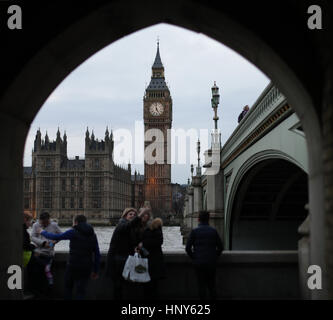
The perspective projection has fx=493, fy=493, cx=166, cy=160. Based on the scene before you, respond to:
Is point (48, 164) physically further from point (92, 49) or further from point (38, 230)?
point (92, 49)

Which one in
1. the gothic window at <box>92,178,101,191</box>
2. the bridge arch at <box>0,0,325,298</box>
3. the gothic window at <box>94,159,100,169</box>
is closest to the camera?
the bridge arch at <box>0,0,325,298</box>

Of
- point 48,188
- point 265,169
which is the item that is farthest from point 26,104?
point 48,188

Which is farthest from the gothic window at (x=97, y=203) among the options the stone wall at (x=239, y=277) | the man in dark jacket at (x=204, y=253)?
the man in dark jacket at (x=204, y=253)

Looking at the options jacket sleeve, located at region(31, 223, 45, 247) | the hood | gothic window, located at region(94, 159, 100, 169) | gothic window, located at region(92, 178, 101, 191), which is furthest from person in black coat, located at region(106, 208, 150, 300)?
gothic window, located at region(94, 159, 100, 169)

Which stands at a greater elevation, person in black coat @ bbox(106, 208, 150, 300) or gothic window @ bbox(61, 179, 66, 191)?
gothic window @ bbox(61, 179, 66, 191)

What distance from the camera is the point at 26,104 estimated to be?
5832 millimetres

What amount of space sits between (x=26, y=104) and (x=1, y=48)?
78 centimetres

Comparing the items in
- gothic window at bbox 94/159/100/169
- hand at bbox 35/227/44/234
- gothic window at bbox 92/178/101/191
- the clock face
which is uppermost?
the clock face

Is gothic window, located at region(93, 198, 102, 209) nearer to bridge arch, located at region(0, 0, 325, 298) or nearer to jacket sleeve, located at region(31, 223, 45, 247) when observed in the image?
jacket sleeve, located at region(31, 223, 45, 247)

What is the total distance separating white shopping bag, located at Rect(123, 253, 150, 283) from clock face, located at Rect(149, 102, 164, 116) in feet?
446

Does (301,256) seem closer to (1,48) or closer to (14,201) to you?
(14,201)

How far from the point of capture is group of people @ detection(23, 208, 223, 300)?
6.38 m

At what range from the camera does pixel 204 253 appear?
22.2ft
